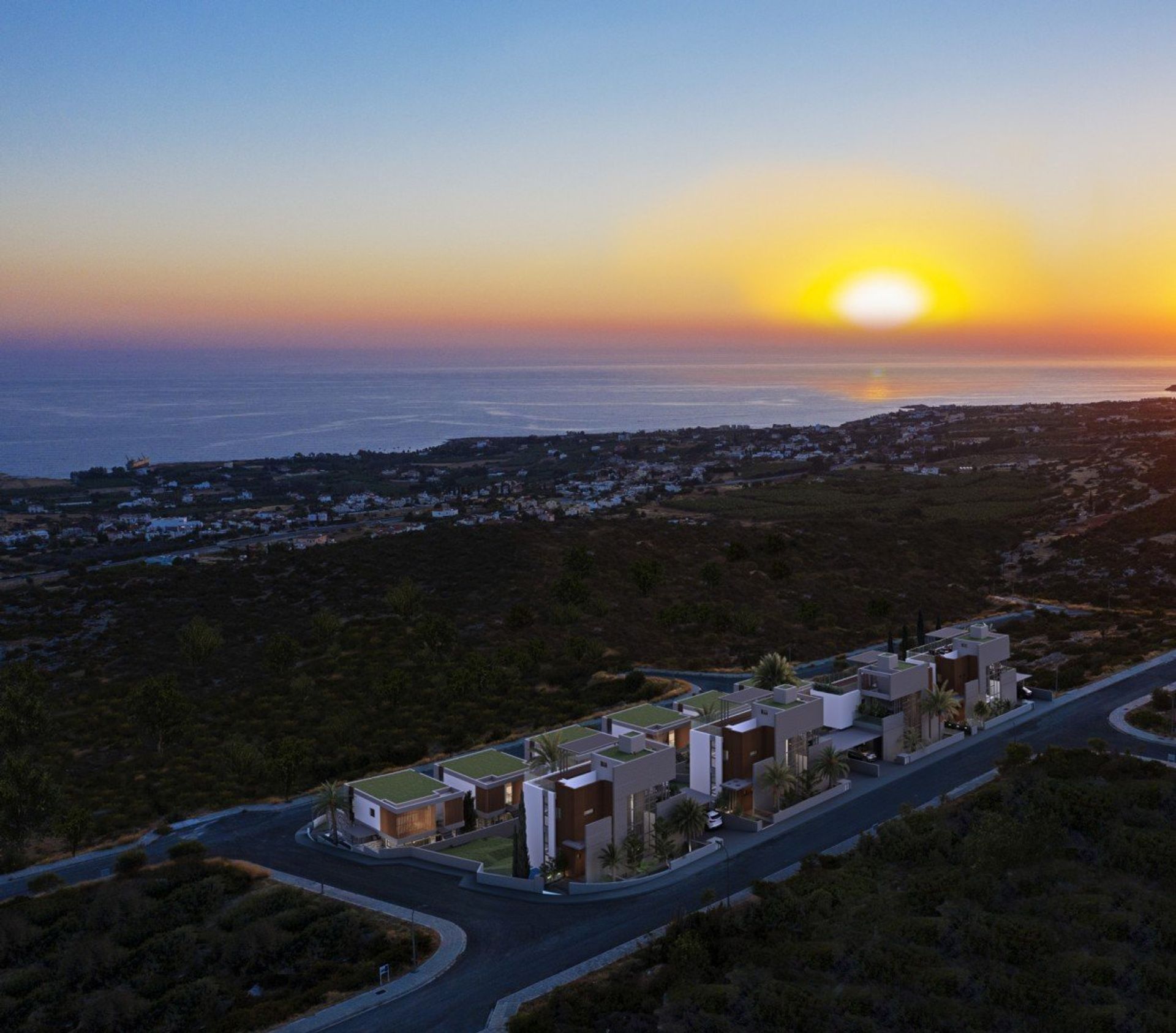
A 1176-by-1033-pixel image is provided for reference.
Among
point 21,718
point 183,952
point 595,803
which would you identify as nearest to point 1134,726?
point 595,803

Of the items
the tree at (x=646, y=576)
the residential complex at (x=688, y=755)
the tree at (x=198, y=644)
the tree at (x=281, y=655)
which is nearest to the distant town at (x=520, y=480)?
the tree at (x=646, y=576)

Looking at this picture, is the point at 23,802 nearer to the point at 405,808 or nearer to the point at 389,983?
the point at 405,808

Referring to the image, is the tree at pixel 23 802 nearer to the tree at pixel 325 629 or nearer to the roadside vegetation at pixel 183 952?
the roadside vegetation at pixel 183 952

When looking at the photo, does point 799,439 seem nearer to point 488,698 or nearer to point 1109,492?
point 1109,492

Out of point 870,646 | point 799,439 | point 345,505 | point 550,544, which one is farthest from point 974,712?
point 799,439

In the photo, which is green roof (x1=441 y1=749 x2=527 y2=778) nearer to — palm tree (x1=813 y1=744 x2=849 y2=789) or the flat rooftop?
the flat rooftop

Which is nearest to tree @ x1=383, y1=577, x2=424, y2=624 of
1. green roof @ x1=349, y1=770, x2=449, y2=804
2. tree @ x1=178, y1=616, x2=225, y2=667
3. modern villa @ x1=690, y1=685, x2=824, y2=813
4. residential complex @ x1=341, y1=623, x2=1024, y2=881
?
tree @ x1=178, y1=616, x2=225, y2=667
